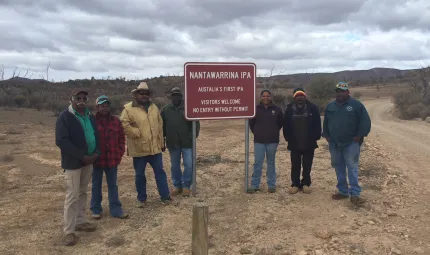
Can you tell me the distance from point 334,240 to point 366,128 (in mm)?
2041

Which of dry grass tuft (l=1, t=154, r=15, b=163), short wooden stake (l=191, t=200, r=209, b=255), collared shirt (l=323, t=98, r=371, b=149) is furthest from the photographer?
dry grass tuft (l=1, t=154, r=15, b=163)

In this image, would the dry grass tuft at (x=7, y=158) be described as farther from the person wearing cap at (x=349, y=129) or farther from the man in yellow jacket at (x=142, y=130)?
the person wearing cap at (x=349, y=129)

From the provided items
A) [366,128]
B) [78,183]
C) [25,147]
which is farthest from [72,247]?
[25,147]

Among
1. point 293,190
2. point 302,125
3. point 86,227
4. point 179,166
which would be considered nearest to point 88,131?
point 86,227

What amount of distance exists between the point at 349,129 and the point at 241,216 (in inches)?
86.6

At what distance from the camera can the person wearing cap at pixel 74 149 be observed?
4.88 m

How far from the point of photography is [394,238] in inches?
199

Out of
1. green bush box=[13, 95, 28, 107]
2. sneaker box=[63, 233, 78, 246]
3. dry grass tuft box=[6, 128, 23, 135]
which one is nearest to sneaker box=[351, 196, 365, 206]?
sneaker box=[63, 233, 78, 246]

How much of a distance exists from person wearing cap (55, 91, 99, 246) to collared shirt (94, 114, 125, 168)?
1.05 ft

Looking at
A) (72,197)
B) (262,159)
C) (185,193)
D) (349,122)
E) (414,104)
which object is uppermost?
(349,122)

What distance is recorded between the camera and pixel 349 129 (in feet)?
20.7

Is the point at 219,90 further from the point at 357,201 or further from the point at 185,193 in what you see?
the point at 357,201

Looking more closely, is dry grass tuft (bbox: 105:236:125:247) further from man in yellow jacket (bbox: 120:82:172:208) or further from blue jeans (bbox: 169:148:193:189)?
blue jeans (bbox: 169:148:193:189)

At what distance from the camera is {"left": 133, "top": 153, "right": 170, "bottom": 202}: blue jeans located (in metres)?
6.32
